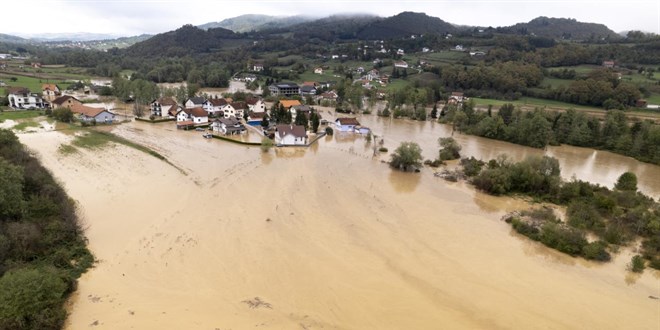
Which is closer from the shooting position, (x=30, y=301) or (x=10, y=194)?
(x=30, y=301)

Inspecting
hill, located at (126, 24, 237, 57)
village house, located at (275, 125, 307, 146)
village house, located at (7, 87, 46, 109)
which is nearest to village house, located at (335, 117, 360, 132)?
village house, located at (275, 125, 307, 146)

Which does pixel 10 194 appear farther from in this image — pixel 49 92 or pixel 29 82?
pixel 29 82

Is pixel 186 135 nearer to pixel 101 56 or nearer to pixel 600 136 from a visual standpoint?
pixel 600 136

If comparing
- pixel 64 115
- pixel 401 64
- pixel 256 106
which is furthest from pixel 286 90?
pixel 401 64

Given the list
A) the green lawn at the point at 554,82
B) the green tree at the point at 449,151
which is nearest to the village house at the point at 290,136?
the green tree at the point at 449,151

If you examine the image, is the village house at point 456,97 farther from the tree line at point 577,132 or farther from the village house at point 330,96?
the tree line at point 577,132

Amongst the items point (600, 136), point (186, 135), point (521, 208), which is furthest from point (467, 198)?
point (186, 135)
